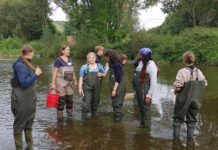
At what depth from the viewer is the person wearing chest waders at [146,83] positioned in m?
9.16

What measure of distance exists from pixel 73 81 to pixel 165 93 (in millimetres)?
6007

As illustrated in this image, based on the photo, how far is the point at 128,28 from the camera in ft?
162

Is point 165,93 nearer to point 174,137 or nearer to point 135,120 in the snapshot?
point 135,120

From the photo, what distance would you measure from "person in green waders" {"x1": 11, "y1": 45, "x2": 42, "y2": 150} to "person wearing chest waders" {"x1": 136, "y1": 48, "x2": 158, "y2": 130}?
292 centimetres

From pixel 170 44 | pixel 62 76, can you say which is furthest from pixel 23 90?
pixel 170 44

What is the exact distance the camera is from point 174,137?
8.41 metres

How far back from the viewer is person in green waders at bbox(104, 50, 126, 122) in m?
9.88

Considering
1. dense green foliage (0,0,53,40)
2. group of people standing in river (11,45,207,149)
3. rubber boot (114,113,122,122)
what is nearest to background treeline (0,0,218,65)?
dense green foliage (0,0,53,40)

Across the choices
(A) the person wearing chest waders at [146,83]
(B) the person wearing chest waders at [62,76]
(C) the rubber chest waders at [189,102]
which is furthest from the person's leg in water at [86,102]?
(C) the rubber chest waders at [189,102]

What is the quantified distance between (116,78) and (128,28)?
3994 cm

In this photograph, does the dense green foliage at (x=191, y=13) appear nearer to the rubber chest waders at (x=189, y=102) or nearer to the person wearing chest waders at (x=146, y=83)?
the person wearing chest waders at (x=146, y=83)

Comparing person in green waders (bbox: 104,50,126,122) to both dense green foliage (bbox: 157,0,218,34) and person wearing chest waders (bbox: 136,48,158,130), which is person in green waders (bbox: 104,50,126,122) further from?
dense green foliage (bbox: 157,0,218,34)

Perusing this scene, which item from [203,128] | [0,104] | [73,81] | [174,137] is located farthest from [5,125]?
[203,128]

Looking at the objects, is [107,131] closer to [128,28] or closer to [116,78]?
[116,78]
